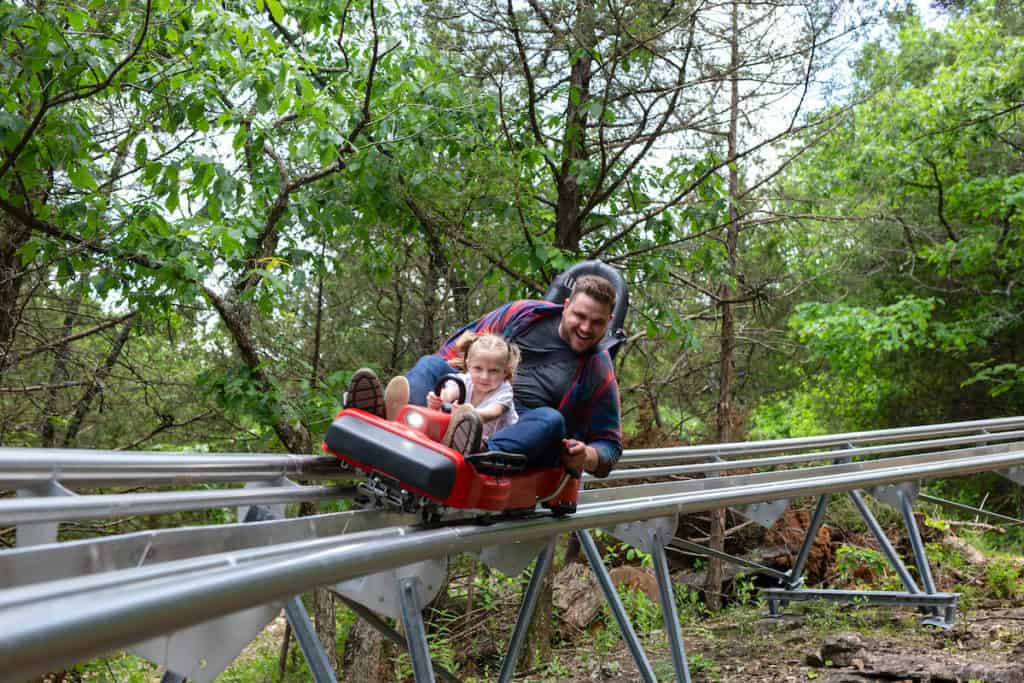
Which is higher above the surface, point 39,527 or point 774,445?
point 39,527

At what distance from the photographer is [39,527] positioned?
98.5 inches

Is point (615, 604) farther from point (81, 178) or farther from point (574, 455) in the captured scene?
point (81, 178)

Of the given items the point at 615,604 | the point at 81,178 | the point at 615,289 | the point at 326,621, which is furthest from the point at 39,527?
the point at 326,621

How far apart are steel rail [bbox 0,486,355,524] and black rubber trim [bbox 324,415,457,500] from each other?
35 centimetres

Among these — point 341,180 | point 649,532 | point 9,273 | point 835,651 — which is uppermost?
point 341,180

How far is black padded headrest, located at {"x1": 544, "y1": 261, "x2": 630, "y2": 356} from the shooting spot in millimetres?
3654

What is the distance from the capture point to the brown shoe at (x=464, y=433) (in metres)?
2.90

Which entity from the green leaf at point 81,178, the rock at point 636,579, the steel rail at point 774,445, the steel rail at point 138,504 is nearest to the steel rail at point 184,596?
the steel rail at point 138,504

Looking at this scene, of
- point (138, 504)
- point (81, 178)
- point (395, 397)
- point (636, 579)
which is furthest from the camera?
point (636, 579)

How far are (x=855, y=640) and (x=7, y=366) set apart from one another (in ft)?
16.6

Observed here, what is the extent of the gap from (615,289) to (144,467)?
1845mm

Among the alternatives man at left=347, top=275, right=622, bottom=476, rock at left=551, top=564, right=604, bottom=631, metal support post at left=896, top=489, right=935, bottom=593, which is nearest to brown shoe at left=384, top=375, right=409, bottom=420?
man at left=347, top=275, right=622, bottom=476

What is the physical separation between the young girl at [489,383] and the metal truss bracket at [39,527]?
4.01ft

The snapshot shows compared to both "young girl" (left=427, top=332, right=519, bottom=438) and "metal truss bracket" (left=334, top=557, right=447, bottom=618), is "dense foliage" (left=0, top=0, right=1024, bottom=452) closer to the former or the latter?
"young girl" (left=427, top=332, right=519, bottom=438)
